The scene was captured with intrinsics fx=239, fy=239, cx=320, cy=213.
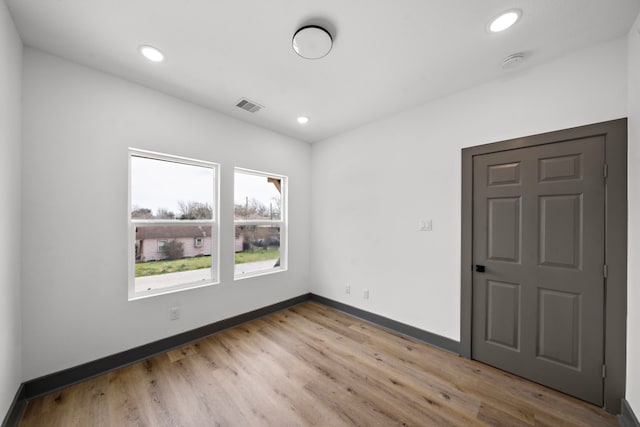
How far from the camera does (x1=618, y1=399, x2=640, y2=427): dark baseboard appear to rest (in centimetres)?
155

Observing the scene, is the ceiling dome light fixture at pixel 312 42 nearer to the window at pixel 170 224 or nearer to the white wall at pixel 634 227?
the window at pixel 170 224

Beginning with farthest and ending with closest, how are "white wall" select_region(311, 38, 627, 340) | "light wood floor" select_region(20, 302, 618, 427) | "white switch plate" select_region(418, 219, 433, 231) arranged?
1. "white switch plate" select_region(418, 219, 433, 231)
2. "white wall" select_region(311, 38, 627, 340)
3. "light wood floor" select_region(20, 302, 618, 427)

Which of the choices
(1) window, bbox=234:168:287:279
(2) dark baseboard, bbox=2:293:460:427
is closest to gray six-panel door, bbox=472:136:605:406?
(2) dark baseboard, bbox=2:293:460:427

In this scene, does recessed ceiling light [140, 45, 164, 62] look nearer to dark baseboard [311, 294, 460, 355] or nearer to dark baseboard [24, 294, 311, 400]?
dark baseboard [24, 294, 311, 400]

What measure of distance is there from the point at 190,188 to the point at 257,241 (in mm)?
1175

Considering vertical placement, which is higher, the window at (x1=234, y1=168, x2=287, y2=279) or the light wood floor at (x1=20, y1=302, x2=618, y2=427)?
the window at (x1=234, y1=168, x2=287, y2=279)

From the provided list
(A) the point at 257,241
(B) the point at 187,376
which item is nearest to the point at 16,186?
(B) the point at 187,376

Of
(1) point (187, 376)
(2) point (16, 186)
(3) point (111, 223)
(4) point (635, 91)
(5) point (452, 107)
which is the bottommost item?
(1) point (187, 376)

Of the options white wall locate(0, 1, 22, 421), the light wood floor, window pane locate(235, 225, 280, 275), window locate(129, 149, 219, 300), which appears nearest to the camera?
white wall locate(0, 1, 22, 421)

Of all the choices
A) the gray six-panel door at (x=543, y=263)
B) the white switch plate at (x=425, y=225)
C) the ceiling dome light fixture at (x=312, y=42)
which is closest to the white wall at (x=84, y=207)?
the ceiling dome light fixture at (x=312, y=42)

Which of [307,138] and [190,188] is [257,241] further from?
[307,138]

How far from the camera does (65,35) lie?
1.81 meters

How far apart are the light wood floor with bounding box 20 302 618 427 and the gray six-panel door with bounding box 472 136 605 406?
0.24 meters

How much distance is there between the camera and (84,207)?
2125 mm
